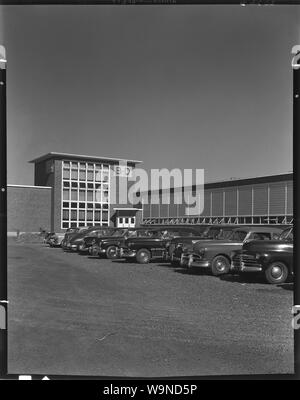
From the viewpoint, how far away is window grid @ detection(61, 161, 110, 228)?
248 centimetres

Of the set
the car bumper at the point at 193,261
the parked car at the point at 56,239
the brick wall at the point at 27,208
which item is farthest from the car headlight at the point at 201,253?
the brick wall at the point at 27,208

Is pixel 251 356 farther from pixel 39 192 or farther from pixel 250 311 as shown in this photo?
pixel 39 192

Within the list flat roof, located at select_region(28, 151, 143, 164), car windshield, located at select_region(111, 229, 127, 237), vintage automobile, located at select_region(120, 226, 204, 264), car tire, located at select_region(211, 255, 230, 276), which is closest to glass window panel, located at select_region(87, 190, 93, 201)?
flat roof, located at select_region(28, 151, 143, 164)

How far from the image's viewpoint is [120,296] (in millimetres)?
2633

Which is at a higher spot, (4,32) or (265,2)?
(265,2)

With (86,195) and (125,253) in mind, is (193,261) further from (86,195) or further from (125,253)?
(86,195)

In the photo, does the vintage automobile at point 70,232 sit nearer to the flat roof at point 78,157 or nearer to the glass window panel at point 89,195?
the glass window panel at point 89,195

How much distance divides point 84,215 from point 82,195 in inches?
5.7

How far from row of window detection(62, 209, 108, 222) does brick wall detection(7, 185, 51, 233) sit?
0.43ft

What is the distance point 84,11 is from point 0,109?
812mm

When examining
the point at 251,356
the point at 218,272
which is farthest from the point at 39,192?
the point at 218,272

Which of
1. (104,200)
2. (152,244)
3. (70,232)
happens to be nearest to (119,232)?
(70,232)

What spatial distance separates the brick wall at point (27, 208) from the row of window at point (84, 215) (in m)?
0.13
